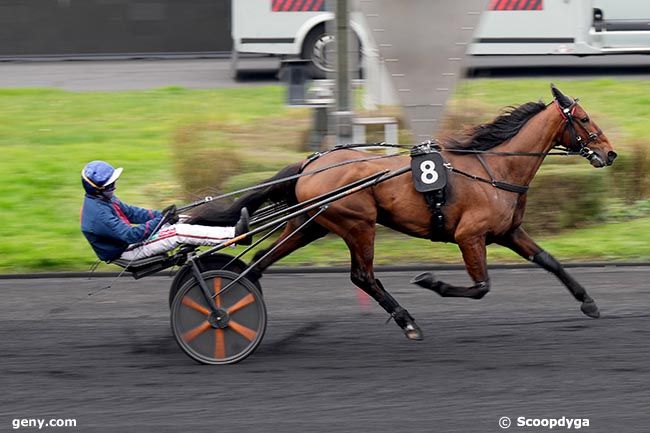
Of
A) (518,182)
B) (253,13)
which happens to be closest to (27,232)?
(518,182)

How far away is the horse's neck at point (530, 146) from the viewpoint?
728cm

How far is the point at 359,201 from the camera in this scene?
7.14m

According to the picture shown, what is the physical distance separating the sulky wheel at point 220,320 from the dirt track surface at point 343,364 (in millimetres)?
104

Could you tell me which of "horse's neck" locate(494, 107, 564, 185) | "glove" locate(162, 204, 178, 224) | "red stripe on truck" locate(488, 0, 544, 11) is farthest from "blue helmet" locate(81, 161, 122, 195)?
"red stripe on truck" locate(488, 0, 544, 11)

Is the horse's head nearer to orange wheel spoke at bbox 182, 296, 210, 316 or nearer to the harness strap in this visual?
the harness strap

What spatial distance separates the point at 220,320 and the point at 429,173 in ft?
5.12

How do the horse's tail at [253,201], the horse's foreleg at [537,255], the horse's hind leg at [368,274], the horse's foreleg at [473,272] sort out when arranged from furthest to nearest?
the horse's foreleg at [537,255] → the horse's tail at [253,201] → the horse's hind leg at [368,274] → the horse's foreleg at [473,272]

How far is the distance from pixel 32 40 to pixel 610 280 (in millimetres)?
13480

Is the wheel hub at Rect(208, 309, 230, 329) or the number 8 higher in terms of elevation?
the number 8

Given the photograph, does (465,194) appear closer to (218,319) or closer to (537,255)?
(537,255)

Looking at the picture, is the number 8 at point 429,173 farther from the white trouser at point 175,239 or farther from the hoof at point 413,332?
the white trouser at point 175,239

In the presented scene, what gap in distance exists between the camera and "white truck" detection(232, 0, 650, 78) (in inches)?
648

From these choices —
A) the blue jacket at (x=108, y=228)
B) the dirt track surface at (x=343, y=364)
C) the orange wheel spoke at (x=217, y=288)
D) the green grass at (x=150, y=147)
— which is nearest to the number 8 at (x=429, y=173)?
the dirt track surface at (x=343, y=364)

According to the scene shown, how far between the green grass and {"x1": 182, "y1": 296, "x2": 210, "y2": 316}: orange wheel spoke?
2748 millimetres
